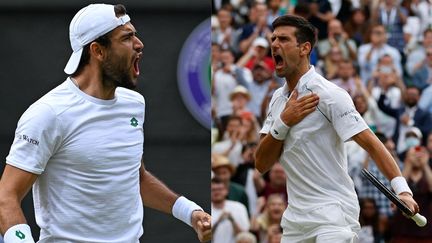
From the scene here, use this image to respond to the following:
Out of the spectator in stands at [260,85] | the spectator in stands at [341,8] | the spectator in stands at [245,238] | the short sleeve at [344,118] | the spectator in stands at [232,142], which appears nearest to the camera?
the short sleeve at [344,118]

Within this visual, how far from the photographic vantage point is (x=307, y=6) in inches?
520

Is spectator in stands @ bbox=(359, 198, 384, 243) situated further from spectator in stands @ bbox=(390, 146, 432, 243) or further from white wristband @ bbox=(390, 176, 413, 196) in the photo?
white wristband @ bbox=(390, 176, 413, 196)

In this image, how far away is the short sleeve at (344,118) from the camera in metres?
5.15

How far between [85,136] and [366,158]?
690cm

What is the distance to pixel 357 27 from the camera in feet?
43.1

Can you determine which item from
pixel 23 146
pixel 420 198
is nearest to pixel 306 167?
pixel 23 146

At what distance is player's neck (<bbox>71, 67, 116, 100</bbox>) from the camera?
4.55 m

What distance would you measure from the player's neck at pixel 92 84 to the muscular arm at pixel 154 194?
51 centimetres

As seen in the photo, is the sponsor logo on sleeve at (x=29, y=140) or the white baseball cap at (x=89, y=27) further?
the white baseball cap at (x=89, y=27)

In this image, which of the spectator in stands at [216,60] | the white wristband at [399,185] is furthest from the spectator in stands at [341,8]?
the white wristband at [399,185]

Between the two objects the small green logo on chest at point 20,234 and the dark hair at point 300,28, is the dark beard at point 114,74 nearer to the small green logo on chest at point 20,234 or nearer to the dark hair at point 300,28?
the small green logo on chest at point 20,234

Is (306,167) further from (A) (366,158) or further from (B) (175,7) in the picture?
(A) (366,158)

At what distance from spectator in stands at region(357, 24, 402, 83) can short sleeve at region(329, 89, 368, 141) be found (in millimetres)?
7292

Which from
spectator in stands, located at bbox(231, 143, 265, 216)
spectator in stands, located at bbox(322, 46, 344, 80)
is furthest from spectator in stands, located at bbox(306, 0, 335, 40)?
spectator in stands, located at bbox(231, 143, 265, 216)
